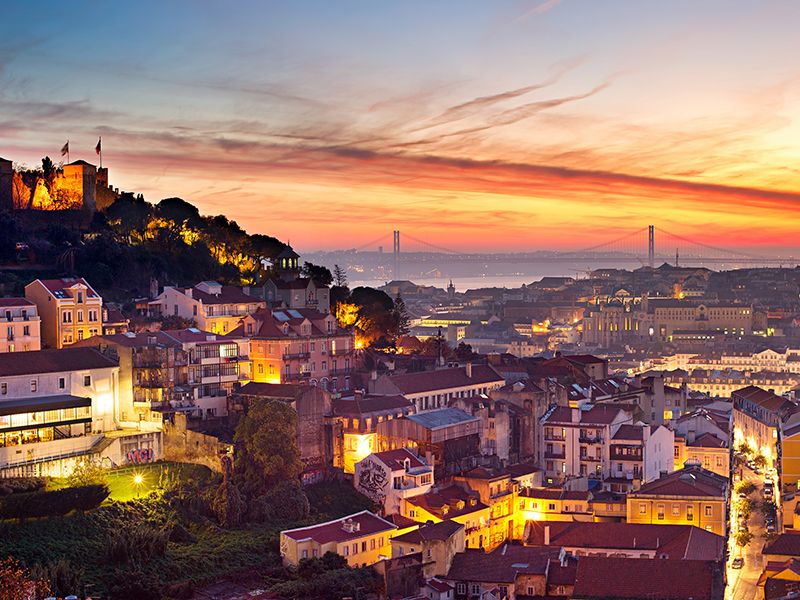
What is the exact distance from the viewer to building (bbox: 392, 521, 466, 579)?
21.4 meters

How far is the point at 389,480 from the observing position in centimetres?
2409

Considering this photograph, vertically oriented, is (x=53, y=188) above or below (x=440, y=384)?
above

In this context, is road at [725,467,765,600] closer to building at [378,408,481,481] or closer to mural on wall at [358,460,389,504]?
building at [378,408,481,481]

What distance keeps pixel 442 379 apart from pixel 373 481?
5.98 meters

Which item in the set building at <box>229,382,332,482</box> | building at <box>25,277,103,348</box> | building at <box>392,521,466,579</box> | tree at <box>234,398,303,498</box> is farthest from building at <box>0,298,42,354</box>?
building at <box>392,521,466,579</box>

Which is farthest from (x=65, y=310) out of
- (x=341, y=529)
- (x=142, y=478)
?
(x=341, y=529)

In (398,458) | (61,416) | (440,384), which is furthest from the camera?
(440,384)

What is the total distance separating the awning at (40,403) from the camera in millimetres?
21406

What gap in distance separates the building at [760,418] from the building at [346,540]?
14338 mm

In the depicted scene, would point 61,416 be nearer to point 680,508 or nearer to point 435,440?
point 435,440

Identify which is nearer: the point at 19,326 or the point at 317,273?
the point at 19,326

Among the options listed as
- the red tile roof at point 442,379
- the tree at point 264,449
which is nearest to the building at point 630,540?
the tree at point 264,449

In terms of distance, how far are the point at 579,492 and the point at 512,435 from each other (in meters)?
3.09

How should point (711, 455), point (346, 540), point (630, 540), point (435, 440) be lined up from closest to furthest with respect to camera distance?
point (346, 540), point (630, 540), point (435, 440), point (711, 455)
